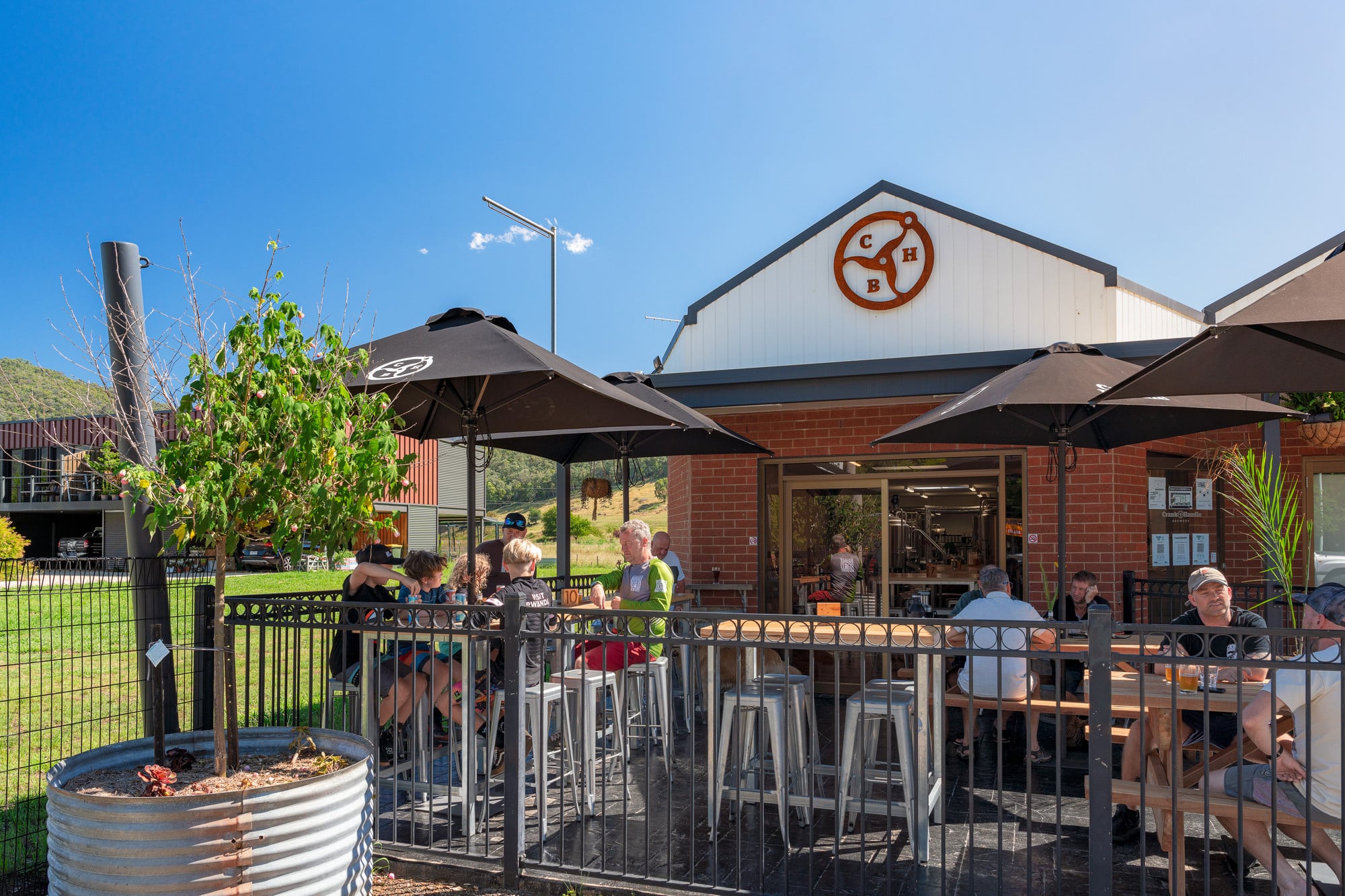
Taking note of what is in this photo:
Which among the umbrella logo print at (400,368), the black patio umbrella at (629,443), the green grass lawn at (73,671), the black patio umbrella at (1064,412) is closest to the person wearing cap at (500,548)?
the black patio umbrella at (629,443)

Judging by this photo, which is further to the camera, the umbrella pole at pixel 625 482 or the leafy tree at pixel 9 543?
the leafy tree at pixel 9 543

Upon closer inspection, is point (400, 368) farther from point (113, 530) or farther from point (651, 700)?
point (113, 530)

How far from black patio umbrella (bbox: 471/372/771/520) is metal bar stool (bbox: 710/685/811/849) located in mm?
2852

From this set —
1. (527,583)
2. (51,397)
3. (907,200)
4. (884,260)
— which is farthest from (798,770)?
(907,200)

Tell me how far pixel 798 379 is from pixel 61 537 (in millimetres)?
44389

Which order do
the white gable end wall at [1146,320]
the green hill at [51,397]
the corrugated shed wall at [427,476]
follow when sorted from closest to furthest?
1. the green hill at [51,397]
2. the white gable end wall at [1146,320]
3. the corrugated shed wall at [427,476]

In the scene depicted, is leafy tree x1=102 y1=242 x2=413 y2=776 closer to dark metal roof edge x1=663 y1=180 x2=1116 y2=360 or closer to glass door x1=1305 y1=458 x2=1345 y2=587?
dark metal roof edge x1=663 y1=180 x2=1116 y2=360

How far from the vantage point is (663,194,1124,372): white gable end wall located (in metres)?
8.36

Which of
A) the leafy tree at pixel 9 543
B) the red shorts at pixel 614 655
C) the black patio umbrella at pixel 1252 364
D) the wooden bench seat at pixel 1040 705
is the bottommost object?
the leafy tree at pixel 9 543

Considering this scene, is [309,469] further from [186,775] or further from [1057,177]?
[1057,177]

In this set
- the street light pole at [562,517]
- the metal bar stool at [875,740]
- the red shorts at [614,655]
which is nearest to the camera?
the metal bar stool at [875,740]

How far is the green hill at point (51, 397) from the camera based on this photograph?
308cm

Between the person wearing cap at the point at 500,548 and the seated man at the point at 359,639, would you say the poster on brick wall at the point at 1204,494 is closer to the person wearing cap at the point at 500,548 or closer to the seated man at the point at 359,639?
the person wearing cap at the point at 500,548

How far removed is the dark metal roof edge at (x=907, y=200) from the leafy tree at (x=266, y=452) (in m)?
6.51
